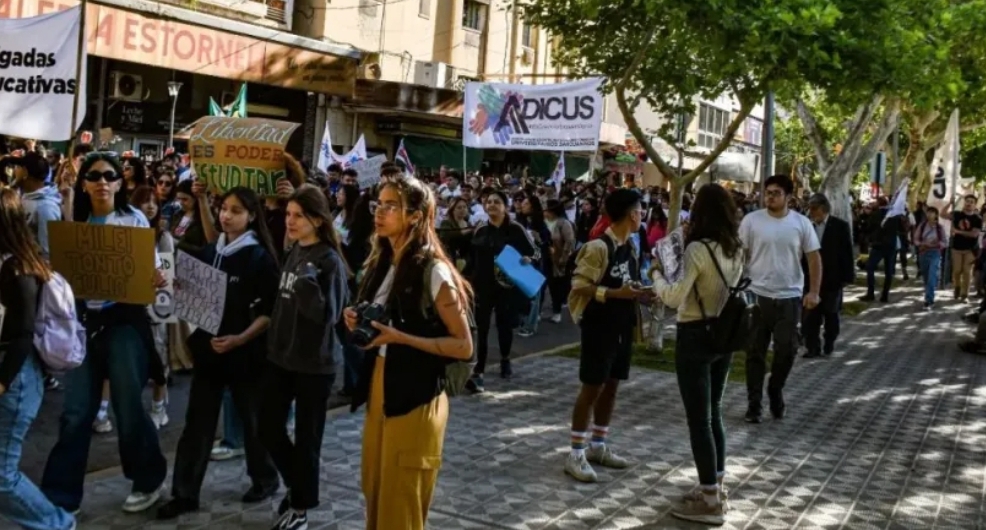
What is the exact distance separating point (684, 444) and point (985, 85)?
13141 millimetres

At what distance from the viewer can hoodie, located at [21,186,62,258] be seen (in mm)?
6711

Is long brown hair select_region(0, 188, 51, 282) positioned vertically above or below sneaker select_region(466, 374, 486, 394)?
above

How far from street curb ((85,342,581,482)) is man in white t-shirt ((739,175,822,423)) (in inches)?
122

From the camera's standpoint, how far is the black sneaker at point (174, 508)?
5.44m

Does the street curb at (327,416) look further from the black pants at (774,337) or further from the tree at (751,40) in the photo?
the black pants at (774,337)

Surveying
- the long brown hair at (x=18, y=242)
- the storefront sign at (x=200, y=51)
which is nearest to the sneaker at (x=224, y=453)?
the long brown hair at (x=18, y=242)

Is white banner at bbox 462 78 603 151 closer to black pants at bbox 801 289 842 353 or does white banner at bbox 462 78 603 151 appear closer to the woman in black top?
black pants at bbox 801 289 842 353

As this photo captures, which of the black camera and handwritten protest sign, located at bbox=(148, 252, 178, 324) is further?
handwritten protest sign, located at bbox=(148, 252, 178, 324)

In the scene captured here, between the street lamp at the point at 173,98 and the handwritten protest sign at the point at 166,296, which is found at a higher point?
the street lamp at the point at 173,98

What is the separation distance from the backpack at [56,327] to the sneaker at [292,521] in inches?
50.0

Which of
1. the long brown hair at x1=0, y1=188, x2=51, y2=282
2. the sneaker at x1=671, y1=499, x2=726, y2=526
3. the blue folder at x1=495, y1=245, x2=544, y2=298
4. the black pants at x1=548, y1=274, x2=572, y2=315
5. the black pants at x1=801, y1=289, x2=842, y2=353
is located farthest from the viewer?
the black pants at x1=548, y1=274, x2=572, y2=315

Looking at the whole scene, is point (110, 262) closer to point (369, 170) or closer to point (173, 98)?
point (369, 170)

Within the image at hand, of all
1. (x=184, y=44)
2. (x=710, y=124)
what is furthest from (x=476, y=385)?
(x=710, y=124)

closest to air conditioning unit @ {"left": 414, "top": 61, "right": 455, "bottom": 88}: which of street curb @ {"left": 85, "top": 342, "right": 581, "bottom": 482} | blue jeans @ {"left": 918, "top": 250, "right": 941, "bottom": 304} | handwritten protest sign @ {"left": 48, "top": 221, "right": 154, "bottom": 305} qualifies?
blue jeans @ {"left": 918, "top": 250, "right": 941, "bottom": 304}
